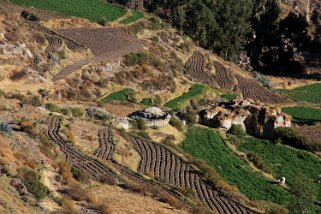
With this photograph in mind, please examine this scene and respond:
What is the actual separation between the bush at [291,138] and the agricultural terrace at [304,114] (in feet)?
38.7

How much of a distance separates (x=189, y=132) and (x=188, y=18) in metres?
44.4

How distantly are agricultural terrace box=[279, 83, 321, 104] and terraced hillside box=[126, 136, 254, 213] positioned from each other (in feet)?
129

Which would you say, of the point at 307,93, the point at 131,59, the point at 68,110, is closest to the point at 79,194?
the point at 68,110

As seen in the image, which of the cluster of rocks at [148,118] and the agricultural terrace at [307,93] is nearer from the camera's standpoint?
the cluster of rocks at [148,118]

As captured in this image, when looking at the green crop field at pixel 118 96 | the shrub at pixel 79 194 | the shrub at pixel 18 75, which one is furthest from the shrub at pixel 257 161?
the shrub at pixel 18 75

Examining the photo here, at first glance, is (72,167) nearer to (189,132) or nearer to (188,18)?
(189,132)

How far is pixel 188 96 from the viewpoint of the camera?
57219 millimetres

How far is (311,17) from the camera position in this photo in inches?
4363

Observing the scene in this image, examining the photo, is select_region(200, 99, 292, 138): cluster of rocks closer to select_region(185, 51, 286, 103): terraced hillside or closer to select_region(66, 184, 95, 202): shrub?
select_region(185, 51, 286, 103): terraced hillside

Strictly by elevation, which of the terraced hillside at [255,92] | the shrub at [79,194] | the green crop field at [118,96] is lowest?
the terraced hillside at [255,92]

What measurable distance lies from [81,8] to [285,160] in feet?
133

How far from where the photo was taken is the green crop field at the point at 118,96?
166ft

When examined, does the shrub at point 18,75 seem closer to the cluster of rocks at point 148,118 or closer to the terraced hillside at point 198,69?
the cluster of rocks at point 148,118

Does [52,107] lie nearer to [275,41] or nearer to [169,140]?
[169,140]
